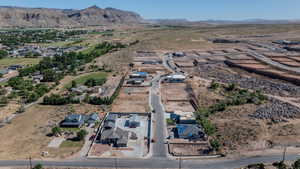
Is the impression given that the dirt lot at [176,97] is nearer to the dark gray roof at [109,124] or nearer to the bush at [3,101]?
the dark gray roof at [109,124]

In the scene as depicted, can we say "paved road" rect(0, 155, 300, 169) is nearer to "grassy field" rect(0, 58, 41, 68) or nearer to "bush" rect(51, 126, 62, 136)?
"bush" rect(51, 126, 62, 136)

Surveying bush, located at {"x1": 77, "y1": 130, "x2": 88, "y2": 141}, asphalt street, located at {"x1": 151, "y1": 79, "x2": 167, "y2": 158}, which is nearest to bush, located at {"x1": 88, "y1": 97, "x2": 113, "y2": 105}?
asphalt street, located at {"x1": 151, "y1": 79, "x2": 167, "y2": 158}

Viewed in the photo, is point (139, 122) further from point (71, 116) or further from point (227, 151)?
point (227, 151)

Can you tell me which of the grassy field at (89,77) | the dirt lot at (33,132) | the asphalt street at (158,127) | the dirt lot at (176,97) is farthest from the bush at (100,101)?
the grassy field at (89,77)

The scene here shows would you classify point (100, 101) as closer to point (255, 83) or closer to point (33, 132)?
point (33, 132)

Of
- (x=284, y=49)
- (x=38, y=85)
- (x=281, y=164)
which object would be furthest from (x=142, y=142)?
(x=284, y=49)

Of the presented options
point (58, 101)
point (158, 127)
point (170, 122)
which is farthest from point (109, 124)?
point (58, 101)
